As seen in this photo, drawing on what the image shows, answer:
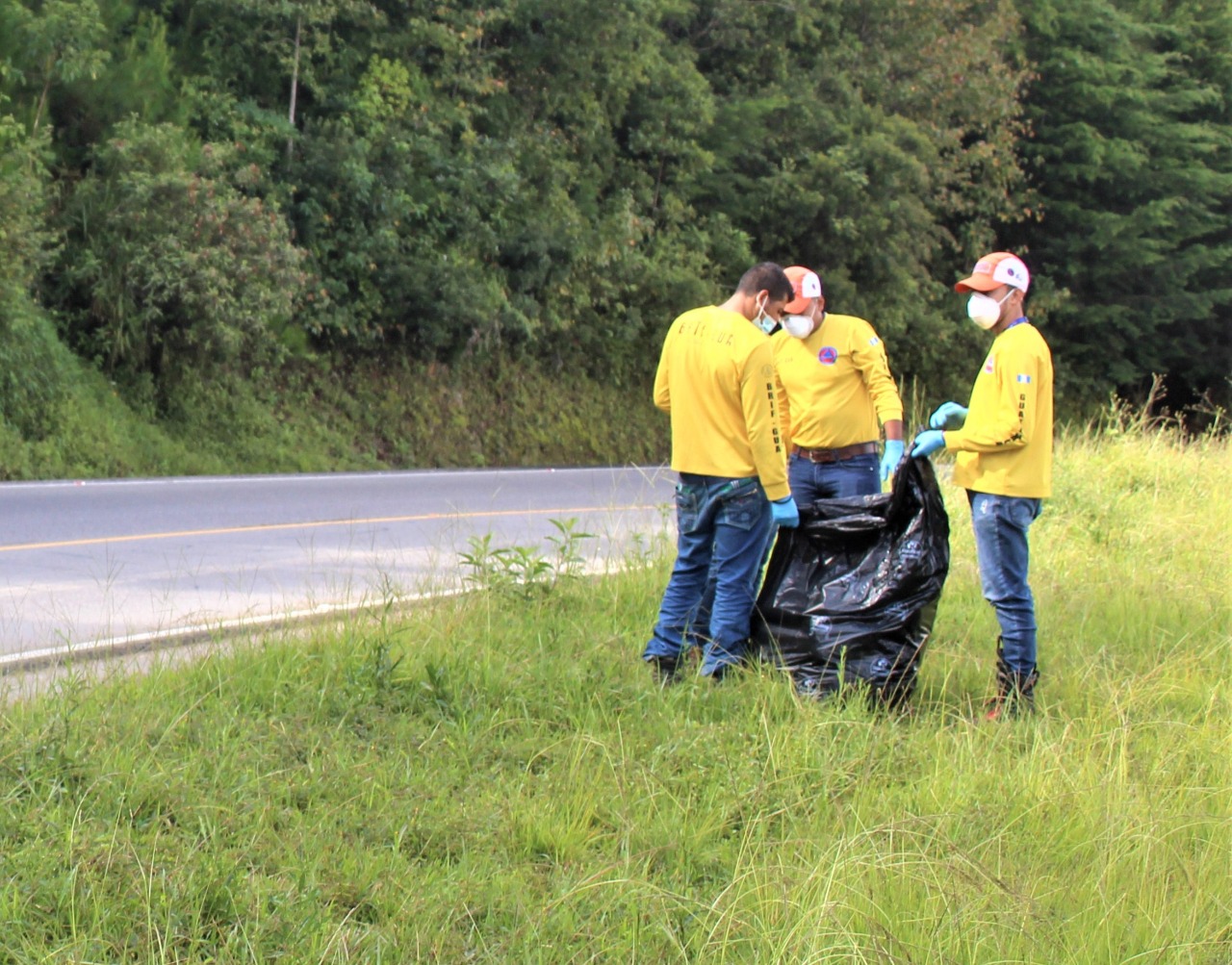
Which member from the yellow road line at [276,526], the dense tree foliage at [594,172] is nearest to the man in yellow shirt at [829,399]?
the yellow road line at [276,526]

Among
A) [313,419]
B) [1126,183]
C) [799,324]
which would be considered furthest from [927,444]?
[1126,183]

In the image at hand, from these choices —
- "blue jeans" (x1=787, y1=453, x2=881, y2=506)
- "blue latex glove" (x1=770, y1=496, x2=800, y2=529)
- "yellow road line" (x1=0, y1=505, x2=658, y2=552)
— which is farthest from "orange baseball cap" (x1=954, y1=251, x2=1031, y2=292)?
"yellow road line" (x1=0, y1=505, x2=658, y2=552)

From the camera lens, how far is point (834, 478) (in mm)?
7773

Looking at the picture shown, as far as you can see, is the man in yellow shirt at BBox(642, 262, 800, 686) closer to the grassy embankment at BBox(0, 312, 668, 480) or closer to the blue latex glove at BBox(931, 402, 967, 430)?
the blue latex glove at BBox(931, 402, 967, 430)

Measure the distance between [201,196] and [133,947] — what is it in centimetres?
1595

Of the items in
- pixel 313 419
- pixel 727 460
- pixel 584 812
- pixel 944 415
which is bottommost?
pixel 313 419

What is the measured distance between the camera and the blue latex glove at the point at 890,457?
777cm

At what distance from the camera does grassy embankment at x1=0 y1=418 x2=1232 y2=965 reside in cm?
377

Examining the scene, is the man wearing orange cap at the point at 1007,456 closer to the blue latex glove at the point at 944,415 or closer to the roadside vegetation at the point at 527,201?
the blue latex glove at the point at 944,415

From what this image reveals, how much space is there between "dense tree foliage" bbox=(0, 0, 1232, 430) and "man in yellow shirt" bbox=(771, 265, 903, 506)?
38.2 feet

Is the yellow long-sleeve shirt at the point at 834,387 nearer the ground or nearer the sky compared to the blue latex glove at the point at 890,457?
nearer the sky

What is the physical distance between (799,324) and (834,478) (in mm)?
806

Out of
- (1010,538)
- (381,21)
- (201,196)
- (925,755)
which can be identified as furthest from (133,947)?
(381,21)

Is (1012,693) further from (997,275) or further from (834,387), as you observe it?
(834,387)
